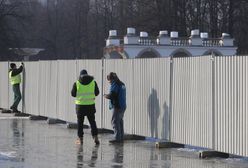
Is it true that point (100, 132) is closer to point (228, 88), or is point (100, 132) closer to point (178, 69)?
point (178, 69)

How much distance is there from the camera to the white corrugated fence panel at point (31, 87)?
26.1 metres

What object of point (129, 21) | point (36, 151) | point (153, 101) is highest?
point (129, 21)

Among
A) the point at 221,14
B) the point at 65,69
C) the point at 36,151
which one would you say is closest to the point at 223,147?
the point at 36,151

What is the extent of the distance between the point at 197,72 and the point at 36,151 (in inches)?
162

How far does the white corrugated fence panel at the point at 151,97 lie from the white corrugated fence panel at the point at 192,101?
0.42 metres

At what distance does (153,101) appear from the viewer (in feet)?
57.0

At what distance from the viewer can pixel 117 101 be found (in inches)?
695

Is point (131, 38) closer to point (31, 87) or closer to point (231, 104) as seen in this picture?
point (31, 87)

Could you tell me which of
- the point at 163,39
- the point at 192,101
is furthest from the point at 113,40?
the point at 192,101

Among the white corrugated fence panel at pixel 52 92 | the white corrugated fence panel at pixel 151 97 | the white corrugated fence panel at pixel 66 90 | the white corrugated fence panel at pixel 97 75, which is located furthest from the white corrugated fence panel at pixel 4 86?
the white corrugated fence panel at pixel 151 97

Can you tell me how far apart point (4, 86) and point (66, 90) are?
27.2 ft

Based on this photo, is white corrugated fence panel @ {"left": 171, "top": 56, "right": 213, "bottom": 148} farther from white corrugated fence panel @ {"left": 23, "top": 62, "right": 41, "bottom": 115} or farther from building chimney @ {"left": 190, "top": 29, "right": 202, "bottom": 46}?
building chimney @ {"left": 190, "top": 29, "right": 202, "bottom": 46}

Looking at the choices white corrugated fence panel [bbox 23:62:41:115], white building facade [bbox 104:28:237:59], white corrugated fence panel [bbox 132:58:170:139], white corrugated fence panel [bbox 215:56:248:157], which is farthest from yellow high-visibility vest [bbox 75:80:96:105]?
white building facade [bbox 104:28:237:59]

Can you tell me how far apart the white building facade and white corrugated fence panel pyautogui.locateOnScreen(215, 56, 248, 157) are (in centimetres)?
5566
